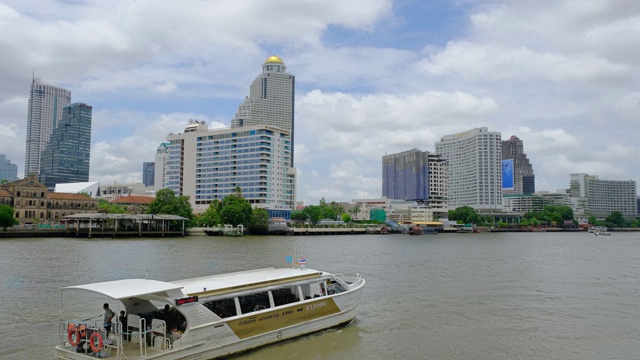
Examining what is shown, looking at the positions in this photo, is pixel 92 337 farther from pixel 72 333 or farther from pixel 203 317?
pixel 203 317

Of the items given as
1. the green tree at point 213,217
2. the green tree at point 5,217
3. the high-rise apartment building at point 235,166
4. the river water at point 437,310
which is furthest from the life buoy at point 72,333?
the high-rise apartment building at point 235,166

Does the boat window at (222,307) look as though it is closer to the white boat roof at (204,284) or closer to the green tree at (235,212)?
the white boat roof at (204,284)

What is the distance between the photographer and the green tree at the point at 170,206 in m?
110

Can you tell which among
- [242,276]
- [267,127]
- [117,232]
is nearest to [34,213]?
[117,232]

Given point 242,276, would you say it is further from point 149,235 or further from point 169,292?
point 149,235

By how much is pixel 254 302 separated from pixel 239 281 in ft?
3.16

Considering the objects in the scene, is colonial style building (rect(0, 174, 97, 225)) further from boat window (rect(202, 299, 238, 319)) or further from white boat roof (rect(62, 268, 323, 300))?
boat window (rect(202, 299, 238, 319))

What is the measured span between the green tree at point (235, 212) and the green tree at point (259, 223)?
1685mm

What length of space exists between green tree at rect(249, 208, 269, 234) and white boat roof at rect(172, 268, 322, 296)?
3813 inches

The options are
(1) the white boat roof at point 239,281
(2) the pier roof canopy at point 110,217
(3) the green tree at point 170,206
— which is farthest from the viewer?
(3) the green tree at point 170,206

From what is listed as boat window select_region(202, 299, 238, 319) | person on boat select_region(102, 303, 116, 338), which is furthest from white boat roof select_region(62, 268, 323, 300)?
person on boat select_region(102, 303, 116, 338)

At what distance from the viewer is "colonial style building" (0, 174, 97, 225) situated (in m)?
105

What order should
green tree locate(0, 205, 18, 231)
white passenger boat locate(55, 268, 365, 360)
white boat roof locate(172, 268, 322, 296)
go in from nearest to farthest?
white passenger boat locate(55, 268, 365, 360)
white boat roof locate(172, 268, 322, 296)
green tree locate(0, 205, 18, 231)

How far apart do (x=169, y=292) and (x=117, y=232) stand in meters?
83.6
